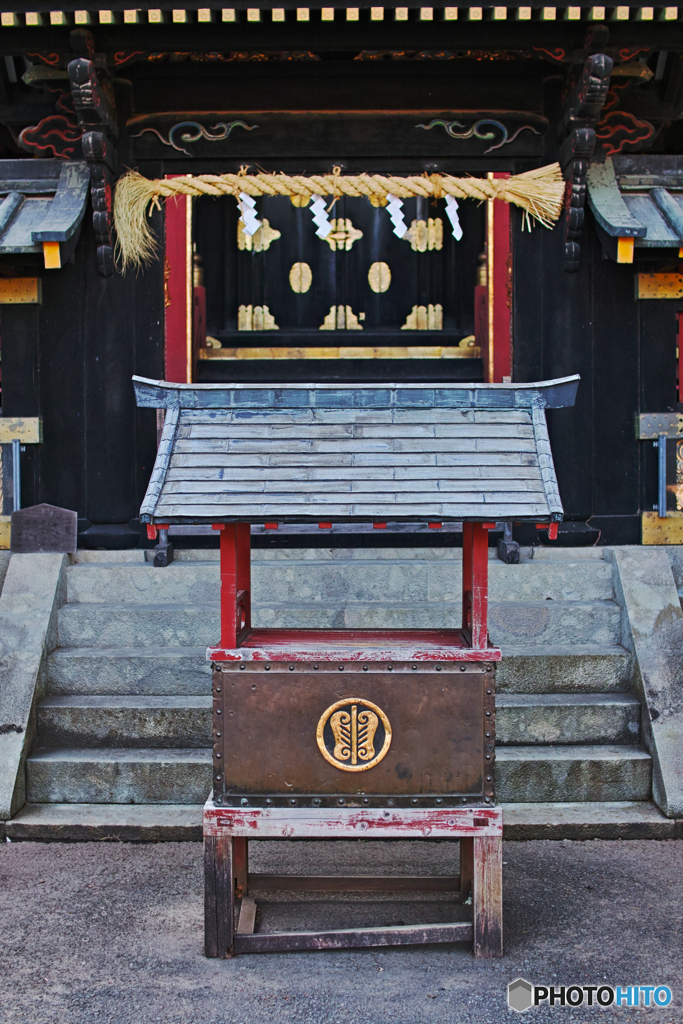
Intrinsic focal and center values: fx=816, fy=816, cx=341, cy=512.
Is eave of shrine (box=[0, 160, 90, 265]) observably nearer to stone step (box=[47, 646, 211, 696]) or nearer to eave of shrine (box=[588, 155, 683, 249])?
stone step (box=[47, 646, 211, 696])

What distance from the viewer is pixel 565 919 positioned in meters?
3.62

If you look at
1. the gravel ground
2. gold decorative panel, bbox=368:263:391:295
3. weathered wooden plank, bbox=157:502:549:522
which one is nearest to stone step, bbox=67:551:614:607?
the gravel ground

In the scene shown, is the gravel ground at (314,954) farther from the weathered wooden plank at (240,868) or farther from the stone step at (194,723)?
the stone step at (194,723)

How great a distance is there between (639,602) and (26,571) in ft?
13.6

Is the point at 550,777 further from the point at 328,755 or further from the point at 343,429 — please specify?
the point at 343,429

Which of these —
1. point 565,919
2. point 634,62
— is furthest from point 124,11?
point 565,919

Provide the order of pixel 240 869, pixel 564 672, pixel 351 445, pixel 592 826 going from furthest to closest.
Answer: pixel 564 672 → pixel 592 826 → pixel 240 869 → pixel 351 445

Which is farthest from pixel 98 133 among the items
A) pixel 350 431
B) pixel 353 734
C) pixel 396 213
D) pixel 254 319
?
pixel 353 734

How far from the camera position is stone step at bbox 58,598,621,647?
5344mm

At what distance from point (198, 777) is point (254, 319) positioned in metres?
4.84

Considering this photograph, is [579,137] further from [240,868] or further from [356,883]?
[240,868]

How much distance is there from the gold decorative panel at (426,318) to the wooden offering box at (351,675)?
15.6 ft

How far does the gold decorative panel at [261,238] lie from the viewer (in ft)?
26.3

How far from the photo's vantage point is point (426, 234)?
26.1 ft
